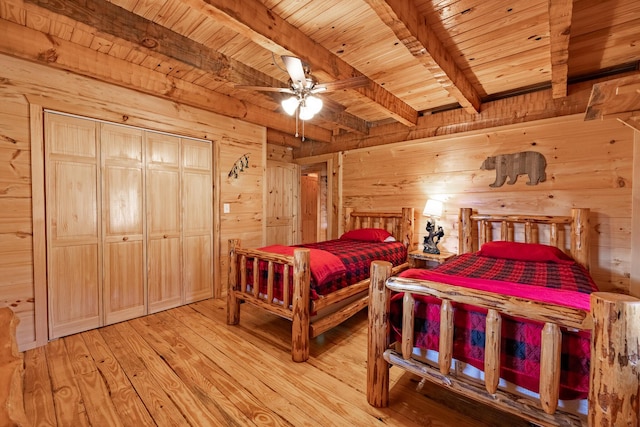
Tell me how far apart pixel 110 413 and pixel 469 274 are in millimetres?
2494

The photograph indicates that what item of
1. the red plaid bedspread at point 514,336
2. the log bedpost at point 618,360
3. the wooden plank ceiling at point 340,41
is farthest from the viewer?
the wooden plank ceiling at point 340,41

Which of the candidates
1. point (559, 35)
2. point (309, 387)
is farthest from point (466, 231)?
point (309, 387)

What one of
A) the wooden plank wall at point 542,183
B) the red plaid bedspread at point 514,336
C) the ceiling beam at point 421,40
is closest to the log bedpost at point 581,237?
the wooden plank wall at point 542,183

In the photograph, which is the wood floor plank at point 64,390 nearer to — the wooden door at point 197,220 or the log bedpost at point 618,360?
the wooden door at point 197,220

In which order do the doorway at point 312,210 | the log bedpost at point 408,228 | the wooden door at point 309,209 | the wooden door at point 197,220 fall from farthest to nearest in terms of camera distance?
the wooden door at point 309,209
the doorway at point 312,210
the log bedpost at point 408,228
the wooden door at point 197,220

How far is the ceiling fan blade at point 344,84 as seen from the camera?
6.36ft

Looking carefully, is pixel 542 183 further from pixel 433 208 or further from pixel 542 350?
pixel 542 350

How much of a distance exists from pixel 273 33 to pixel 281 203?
339 cm

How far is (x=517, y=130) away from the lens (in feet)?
9.63

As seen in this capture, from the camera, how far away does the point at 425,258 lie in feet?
10.6

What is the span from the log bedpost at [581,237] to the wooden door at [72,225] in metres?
4.55

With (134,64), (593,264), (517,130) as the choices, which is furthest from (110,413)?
(517,130)

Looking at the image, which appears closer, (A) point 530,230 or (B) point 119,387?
(B) point 119,387

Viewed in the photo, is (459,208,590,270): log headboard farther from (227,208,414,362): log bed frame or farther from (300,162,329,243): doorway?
(300,162,329,243): doorway
